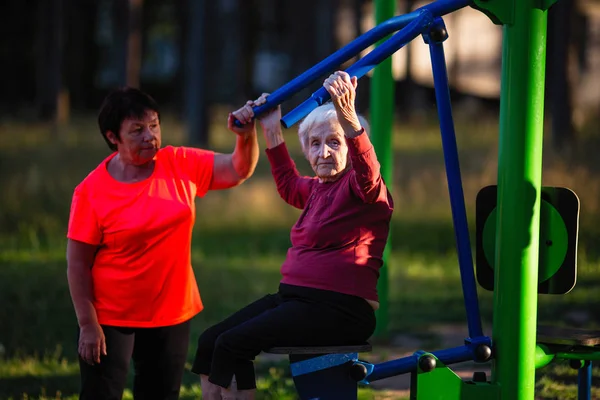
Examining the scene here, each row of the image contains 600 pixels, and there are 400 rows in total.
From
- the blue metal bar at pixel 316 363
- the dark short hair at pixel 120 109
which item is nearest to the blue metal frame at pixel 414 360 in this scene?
the blue metal bar at pixel 316 363

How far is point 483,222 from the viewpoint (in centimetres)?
378

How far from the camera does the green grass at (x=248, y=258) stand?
18.1ft

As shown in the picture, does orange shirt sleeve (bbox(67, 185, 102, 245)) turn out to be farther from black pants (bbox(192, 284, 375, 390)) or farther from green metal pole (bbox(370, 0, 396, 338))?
green metal pole (bbox(370, 0, 396, 338))

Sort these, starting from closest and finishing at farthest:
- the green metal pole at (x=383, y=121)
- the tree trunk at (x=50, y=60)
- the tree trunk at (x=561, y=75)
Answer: the green metal pole at (x=383, y=121) → the tree trunk at (x=561, y=75) → the tree trunk at (x=50, y=60)

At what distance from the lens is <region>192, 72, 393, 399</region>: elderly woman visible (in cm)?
340

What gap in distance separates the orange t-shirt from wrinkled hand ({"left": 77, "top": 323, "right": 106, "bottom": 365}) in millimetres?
87

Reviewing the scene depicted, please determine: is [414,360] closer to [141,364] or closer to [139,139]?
[141,364]

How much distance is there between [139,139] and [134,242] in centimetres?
39

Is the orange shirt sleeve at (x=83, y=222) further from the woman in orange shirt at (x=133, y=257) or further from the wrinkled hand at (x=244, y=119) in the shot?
the wrinkled hand at (x=244, y=119)

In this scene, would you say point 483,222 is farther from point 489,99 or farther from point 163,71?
point 163,71

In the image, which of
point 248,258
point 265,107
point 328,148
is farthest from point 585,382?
point 248,258

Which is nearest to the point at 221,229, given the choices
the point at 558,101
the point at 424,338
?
the point at 424,338

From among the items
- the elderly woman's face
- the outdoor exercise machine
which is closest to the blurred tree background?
the outdoor exercise machine

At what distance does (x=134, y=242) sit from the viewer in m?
3.90
